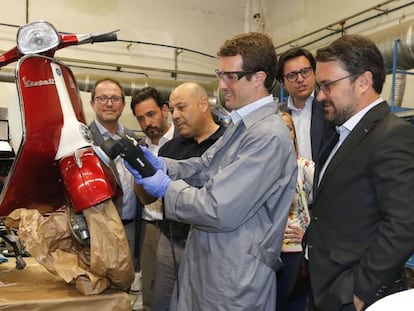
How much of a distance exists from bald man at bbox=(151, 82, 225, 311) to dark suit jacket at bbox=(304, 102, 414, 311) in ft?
2.92

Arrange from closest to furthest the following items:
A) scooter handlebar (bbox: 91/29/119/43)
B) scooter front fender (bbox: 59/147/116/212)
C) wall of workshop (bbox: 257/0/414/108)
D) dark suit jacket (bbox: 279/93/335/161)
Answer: scooter front fender (bbox: 59/147/116/212)
scooter handlebar (bbox: 91/29/119/43)
dark suit jacket (bbox: 279/93/335/161)
wall of workshop (bbox: 257/0/414/108)

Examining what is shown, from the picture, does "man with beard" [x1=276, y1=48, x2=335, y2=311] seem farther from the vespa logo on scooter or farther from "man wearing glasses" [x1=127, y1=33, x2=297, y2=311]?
the vespa logo on scooter

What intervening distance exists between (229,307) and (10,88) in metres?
4.50

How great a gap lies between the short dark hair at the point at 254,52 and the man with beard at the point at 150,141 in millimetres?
1156

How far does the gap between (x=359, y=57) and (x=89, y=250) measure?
3.15 feet

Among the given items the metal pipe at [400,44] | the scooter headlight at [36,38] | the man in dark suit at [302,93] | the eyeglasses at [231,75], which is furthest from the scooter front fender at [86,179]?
the metal pipe at [400,44]

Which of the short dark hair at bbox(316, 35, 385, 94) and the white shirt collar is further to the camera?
the white shirt collar

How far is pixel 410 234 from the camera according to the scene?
3.57 ft

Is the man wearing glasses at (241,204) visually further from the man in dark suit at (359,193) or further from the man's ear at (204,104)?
the man's ear at (204,104)

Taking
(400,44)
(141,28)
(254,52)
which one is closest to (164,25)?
(141,28)

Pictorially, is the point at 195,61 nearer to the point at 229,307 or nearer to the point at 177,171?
the point at 177,171

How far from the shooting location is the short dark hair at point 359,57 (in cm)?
126

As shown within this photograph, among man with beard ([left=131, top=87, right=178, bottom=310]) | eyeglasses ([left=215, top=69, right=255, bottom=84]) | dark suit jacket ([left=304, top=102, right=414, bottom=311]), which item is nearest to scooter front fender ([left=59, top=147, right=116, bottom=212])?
eyeglasses ([left=215, top=69, right=255, bottom=84])

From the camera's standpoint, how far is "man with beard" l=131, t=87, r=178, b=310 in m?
2.48
